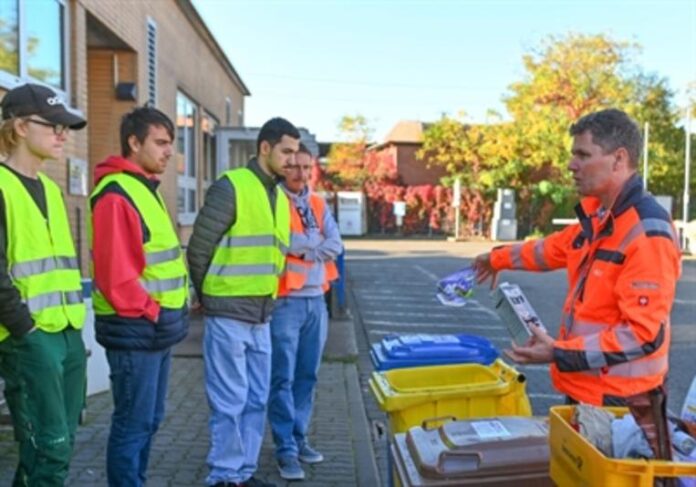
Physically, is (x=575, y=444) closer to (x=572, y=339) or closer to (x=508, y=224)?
(x=572, y=339)

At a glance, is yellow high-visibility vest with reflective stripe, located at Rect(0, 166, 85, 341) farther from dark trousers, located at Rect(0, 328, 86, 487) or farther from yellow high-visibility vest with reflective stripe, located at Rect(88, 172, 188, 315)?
yellow high-visibility vest with reflective stripe, located at Rect(88, 172, 188, 315)

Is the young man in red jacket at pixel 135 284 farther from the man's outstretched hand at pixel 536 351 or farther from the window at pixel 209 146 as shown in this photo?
the window at pixel 209 146

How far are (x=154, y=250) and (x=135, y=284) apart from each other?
207mm

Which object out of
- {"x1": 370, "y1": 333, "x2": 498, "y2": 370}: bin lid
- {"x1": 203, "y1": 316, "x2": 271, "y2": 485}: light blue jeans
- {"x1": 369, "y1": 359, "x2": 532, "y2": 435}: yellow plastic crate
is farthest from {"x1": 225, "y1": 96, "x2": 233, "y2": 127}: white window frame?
{"x1": 369, "y1": 359, "x2": 532, "y2": 435}: yellow plastic crate

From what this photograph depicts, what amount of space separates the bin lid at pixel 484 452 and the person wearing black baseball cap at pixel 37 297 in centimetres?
150

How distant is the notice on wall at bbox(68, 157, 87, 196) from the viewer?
695cm

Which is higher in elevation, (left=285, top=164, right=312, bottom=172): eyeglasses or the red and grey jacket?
(left=285, top=164, right=312, bottom=172): eyeglasses

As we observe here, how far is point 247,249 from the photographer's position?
Result: 13.2 ft

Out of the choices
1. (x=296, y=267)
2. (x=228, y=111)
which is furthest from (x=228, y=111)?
(x=296, y=267)

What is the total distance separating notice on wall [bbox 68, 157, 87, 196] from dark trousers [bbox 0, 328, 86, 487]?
4.25 meters

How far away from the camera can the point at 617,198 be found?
113 inches

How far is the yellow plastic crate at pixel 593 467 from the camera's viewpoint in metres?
1.98

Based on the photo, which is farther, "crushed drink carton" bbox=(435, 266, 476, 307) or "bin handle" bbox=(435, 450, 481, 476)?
"crushed drink carton" bbox=(435, 266, 476, 307)

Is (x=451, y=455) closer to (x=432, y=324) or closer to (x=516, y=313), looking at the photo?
(x=516, y=313)
